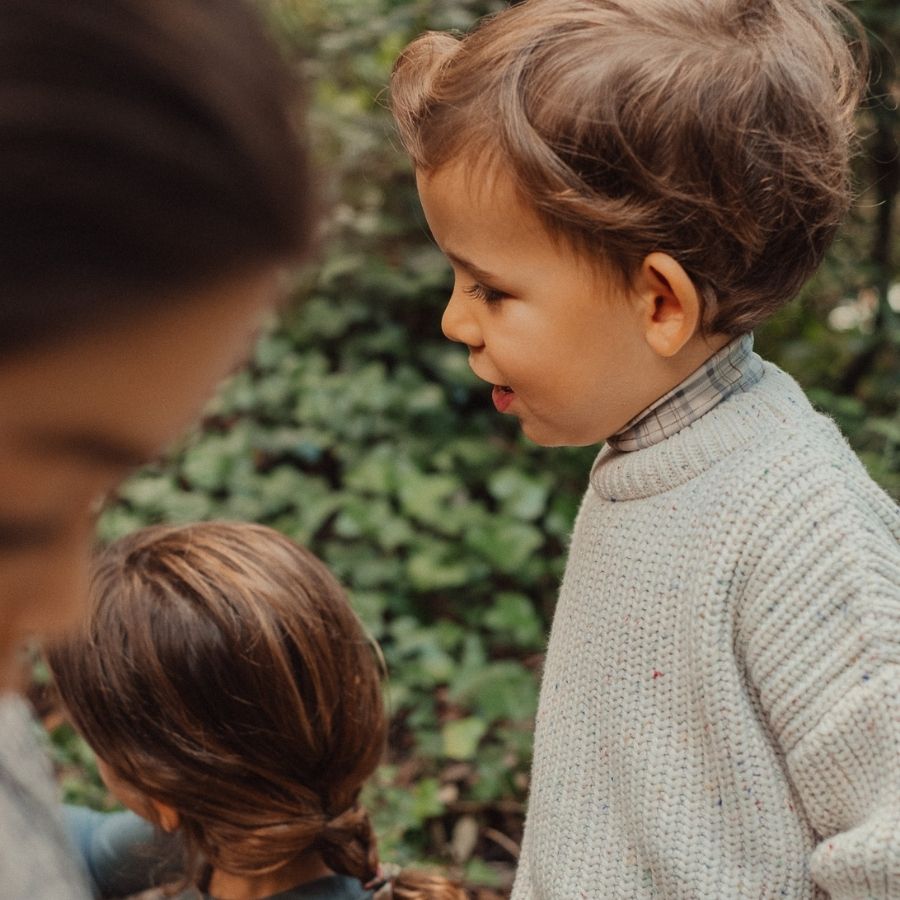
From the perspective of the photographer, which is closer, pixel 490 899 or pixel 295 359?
pixel 490 899

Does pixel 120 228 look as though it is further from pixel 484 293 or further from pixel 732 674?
pixel 732 674

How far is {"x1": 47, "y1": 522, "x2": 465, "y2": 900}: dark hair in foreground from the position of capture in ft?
5.61

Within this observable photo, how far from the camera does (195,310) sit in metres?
0.77

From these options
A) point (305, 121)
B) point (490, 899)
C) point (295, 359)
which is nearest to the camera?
point (305, 121)

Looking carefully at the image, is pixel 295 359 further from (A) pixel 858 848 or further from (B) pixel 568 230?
(A) pixel 858 848

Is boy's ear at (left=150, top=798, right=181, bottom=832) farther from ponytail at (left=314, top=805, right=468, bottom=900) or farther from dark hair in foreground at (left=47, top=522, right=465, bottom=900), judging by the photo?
ponytail at (left=314, top=805, right=468, bottom=900)

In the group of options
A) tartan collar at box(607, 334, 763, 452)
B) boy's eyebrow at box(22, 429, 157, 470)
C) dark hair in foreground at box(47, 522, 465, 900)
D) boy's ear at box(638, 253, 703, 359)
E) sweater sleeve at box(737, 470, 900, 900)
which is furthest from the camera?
dark hair in foreground at box(47, 522, 465, 900)

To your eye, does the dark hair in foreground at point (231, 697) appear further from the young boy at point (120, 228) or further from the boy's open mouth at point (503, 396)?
the young boy at point (120, 228)

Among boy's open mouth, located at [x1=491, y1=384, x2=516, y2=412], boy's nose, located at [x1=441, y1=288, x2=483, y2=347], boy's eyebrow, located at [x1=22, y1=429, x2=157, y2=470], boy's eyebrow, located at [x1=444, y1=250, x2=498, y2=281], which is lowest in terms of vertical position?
boy's open mouth, located at [x1=491, y1=384, x2=516, y2=412]

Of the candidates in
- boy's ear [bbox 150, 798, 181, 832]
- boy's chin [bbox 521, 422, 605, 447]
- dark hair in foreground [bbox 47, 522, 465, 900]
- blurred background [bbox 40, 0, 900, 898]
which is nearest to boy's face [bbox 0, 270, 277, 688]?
boy's chin [bbox 521, 422, 605, 447]

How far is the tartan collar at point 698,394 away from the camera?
4.62ft

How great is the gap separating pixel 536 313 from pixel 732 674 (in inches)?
18.1

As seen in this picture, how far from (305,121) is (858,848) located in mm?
895

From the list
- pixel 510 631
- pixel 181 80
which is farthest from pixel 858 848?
pixel 510 631
